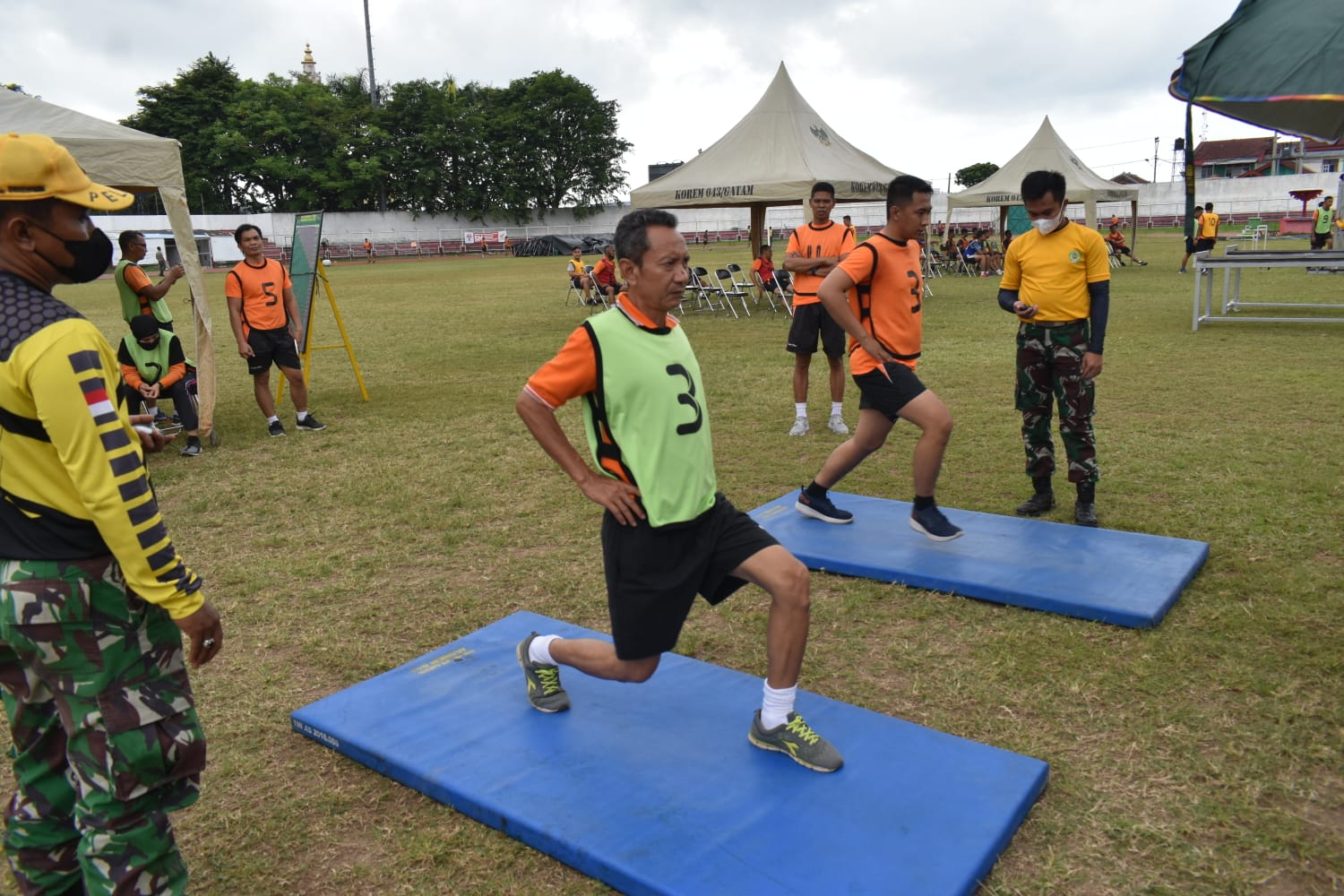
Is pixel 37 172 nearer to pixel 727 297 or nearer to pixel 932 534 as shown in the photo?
pixel 932 534

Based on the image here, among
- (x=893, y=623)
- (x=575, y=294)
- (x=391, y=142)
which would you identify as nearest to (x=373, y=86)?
(x=391, y=142)

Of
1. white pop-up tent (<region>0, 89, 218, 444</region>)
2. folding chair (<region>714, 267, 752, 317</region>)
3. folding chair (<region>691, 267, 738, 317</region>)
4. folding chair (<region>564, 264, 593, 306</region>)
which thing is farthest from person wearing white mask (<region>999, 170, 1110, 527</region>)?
folding chair (<region>564, 264, 593, 306</region>)

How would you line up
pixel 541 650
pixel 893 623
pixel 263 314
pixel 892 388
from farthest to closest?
1. pixel 263 314
2. pixel 892 388
3. pixel 893 623
4. pixel 541 650

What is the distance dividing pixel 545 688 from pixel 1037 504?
3628 mm

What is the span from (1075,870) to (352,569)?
4084mm

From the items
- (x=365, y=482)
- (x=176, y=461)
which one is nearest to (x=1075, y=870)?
(x=365, y=482)

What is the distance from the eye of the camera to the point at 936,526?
16.9 ft

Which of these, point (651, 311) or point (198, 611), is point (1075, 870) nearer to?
point (651, 311)

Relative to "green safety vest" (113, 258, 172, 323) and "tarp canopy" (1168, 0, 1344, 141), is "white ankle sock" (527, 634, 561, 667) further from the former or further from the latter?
"green safety vest" (113, 258, 172, 323)

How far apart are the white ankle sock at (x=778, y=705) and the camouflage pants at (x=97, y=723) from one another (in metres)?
1.70

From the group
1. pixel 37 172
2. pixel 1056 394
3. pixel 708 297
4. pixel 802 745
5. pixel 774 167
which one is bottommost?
pixel 802 745

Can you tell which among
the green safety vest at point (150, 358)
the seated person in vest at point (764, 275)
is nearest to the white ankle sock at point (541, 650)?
the green safety vest at point (150, 358)

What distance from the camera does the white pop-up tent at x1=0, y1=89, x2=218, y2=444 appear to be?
7273 millimetres

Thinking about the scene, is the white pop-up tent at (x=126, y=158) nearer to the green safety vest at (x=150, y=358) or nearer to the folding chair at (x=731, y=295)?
the green safety vest at (x=150, y=358)
